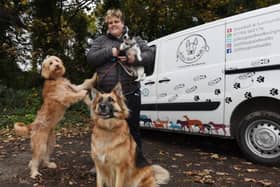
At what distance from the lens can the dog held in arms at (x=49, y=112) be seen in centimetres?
532

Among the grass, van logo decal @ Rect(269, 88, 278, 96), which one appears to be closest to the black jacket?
van logo decal @ Rect(269, 88, 278, 96)

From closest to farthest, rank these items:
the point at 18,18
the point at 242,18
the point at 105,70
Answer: the point at 105,70 → the point at 242,18 → the point at 18,18

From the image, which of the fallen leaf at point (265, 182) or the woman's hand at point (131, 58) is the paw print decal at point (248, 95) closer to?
the fallen leaf at point (265, 182)

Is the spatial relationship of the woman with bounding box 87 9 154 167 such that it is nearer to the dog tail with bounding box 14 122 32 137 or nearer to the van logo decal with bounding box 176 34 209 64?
the dog tail with bounding box 14 122 32 137

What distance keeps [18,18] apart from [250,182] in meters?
9.59

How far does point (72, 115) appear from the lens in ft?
35.2

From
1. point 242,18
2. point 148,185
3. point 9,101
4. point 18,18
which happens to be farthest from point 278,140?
point 18,18

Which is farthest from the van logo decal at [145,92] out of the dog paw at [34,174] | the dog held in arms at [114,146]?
the dog held in arms at [114,146]

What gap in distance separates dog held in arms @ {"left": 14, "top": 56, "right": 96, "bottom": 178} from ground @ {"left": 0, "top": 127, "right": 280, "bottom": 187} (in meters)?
0.32

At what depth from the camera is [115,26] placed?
4512mm

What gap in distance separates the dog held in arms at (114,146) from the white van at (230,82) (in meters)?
2.16

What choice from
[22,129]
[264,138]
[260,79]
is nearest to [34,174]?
[22,129]

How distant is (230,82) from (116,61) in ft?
7.20

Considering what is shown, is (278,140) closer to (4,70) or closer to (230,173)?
(230,173)
